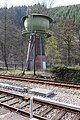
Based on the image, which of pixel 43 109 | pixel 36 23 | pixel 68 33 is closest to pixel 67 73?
pixel 36 23

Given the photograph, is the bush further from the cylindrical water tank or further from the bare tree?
the bare tree

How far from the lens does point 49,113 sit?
549cm

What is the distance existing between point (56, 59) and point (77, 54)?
4813 mm

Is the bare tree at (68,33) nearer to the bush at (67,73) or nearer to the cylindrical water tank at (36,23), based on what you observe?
the cylindrical water tank at (36,23)

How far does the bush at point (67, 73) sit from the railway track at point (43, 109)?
6778 mm

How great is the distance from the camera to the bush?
13117 mm

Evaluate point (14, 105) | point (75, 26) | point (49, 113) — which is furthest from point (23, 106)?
point (75, 26)

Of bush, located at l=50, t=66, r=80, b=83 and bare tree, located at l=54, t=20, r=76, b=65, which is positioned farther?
bare tree, located at l=54, t=20, r=76, b=65

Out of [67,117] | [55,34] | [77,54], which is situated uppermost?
[55,34]

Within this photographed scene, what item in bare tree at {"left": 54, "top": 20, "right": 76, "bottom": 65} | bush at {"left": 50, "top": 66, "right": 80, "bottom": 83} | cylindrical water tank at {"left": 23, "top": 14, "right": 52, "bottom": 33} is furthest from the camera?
bare tree at {"left": 54, "top": 20, "right": 76, "bottom": 65}

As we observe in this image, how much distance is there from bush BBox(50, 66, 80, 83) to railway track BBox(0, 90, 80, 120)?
267 inches

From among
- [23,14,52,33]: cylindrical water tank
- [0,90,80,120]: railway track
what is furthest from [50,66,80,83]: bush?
[0,90,80,120]: railway track

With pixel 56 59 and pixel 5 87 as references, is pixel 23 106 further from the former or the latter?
pixel 56 59

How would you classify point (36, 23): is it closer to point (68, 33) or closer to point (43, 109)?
point (68, 33)
